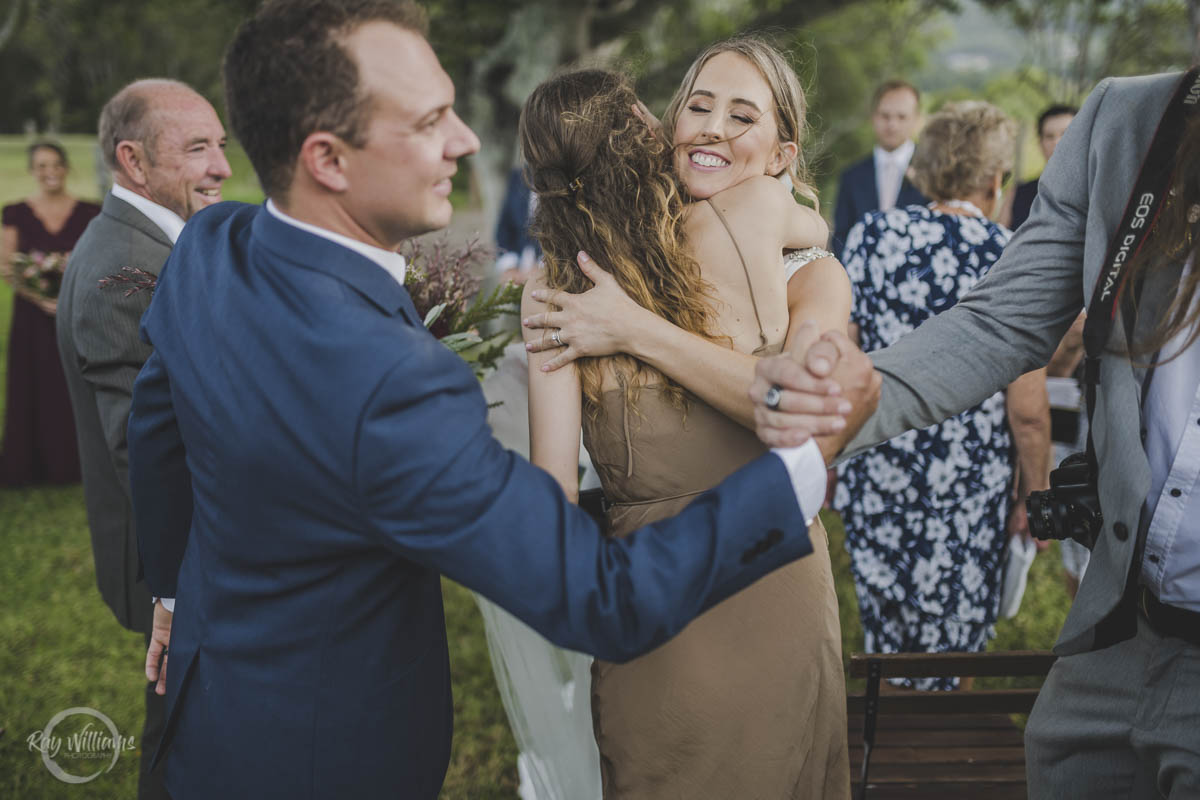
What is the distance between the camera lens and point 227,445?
1.61 metres

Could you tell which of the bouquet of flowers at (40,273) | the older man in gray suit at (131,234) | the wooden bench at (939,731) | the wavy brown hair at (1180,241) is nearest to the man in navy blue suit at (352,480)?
the wavy brown hair at (1180,241)

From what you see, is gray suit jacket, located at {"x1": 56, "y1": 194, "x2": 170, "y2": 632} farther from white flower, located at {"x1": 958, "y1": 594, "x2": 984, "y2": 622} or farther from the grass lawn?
white flower, located at {"x1": 958, "y1": 594, "x2": 984, "y2": 622}

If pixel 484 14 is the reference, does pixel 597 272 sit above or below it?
below

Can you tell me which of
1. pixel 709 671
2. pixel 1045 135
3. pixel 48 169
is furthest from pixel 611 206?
pixel 48 169

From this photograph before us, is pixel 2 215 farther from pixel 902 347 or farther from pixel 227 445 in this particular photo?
pixel 902 347

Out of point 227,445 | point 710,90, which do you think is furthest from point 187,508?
point 710,90

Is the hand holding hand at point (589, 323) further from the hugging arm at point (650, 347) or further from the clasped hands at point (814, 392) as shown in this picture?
the clasped hands at point (814, 392)

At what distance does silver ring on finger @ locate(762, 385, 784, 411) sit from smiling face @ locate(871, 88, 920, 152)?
597 cm

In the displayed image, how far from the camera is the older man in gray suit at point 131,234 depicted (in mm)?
3010

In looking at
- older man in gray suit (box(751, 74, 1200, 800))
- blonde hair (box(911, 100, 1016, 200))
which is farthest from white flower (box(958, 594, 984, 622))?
older man in gray suit (box(751, 74, 1200, 800))

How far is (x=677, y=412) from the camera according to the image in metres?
2.10

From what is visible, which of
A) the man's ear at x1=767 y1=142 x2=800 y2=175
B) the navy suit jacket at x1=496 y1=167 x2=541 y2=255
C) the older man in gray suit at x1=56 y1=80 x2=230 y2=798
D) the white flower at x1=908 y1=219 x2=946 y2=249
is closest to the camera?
the man's ear at x1=767 y1=142 x2=800 y2=175

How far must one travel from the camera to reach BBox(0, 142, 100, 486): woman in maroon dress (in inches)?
279

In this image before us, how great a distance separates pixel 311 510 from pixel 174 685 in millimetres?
611
